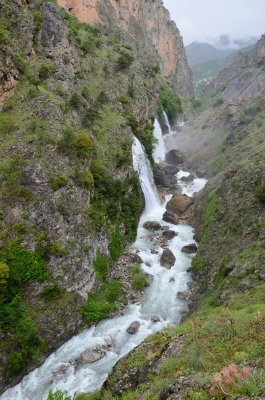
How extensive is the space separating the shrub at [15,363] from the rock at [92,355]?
11.6 feet

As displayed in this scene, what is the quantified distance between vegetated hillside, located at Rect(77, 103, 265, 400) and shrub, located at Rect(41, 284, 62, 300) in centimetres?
635

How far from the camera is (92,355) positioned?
1592 centimetres

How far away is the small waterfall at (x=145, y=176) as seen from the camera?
116 ft

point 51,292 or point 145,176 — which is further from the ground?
point 51,292

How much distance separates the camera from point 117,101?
36.8 metres

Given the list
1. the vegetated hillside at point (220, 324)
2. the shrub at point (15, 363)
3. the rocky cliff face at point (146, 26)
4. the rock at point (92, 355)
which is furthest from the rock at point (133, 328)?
the rocky cliff face at point (146, 26)

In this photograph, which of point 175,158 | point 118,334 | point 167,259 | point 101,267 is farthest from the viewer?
point 175,158

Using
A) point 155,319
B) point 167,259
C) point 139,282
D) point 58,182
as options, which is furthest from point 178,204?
point 58,182

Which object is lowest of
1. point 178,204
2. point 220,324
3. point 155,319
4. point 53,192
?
point 178,204

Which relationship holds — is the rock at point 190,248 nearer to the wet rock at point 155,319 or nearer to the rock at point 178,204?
the rock at point 178,204

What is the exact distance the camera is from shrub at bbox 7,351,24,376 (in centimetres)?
1395

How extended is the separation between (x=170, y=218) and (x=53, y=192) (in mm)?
17453

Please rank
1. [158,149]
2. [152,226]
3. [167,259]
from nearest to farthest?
[167,259]
[152,226]
[158,149]

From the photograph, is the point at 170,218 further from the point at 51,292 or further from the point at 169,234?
the point at 51,292
